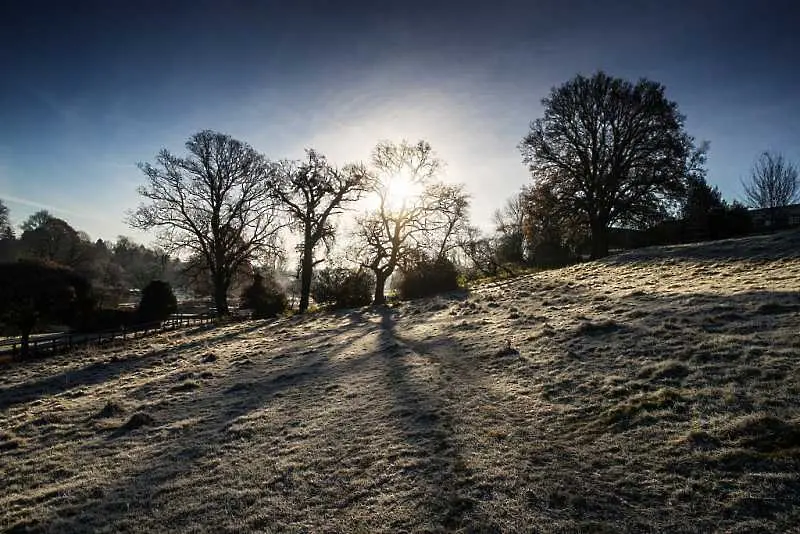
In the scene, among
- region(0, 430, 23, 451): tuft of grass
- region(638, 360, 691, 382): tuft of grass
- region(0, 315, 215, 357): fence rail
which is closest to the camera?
region(638, 360, 691, 382): tuft of grass

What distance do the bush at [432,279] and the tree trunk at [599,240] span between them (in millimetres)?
10614

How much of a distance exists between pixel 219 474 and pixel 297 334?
45.2ft

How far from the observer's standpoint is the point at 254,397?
35.3 ft

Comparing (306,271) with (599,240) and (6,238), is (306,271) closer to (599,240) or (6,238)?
(599,240)

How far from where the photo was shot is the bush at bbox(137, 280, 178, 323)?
33.6 meters

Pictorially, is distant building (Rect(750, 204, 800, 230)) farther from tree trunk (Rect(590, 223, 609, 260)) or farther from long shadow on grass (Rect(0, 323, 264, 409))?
long shadow on grass (Rect(0, 323, 264, 409))

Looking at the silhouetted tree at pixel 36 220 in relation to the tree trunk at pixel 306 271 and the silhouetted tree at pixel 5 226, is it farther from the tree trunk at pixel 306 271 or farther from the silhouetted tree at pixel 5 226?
the tree trunk at pixel 306 271

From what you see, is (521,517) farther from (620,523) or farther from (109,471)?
(109,471)

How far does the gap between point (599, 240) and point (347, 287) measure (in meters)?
19.8

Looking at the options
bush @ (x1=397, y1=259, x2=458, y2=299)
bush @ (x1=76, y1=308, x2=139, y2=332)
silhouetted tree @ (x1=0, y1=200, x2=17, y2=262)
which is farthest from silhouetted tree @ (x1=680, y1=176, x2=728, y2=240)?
silhouetted tree @ (x1=0, y1=200, x2=17, y2=262)

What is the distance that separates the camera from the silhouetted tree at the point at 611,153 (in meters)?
26.7

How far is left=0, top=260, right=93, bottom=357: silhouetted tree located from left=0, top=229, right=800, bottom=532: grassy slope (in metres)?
7.65

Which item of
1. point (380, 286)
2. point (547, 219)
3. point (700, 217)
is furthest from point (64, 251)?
point (700, 217)

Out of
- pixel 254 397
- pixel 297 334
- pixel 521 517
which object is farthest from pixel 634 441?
pixel 297 334
